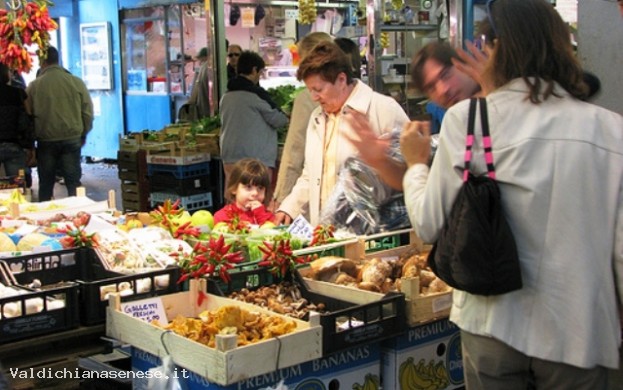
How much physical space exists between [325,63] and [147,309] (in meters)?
1.74

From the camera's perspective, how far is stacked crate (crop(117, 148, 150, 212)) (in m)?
9.22

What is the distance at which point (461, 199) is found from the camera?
250cm

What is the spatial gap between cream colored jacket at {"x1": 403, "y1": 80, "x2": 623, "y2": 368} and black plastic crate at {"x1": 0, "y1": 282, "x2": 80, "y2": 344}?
1476 millimetres

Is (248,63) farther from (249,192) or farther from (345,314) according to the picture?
(345,314)

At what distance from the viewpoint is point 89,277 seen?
3840mm

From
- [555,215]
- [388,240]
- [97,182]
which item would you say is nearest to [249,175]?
[388,240]

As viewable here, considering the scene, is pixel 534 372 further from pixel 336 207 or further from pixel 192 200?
pixel 192 200

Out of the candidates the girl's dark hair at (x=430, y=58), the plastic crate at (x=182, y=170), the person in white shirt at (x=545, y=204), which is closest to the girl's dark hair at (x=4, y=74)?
the plastic crate at (x=182, y=170)

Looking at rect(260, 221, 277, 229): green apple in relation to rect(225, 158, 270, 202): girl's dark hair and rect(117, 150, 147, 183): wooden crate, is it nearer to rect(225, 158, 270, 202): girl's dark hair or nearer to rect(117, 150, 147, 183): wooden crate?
rect(225, 158, 270, 202): girl's dark hair

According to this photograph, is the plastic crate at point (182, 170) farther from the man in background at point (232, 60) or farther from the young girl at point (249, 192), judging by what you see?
the young girl at point (249, 192)

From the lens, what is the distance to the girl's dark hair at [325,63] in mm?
4520

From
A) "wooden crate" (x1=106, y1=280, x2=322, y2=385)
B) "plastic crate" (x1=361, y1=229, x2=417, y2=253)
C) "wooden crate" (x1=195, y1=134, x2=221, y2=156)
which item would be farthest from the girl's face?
"wooden crate" (x1=195, y1=134, x2=221, y2=156)

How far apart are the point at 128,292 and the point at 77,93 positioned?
7.08m

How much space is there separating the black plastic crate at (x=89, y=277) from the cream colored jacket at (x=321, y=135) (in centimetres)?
130
